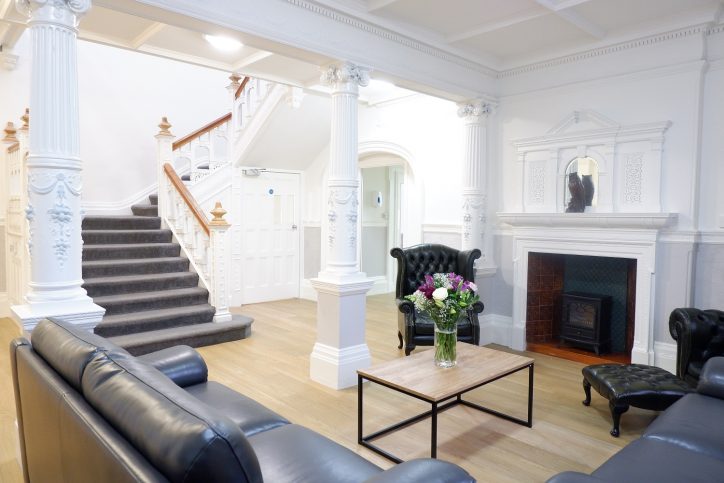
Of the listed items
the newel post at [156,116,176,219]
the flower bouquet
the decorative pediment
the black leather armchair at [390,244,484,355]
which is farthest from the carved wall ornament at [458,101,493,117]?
the newel post at [156,116,176,219]

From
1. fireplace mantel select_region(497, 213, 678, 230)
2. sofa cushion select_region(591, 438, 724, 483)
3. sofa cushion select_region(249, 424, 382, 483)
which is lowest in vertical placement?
sofa cushion select_region(591, 438, 724, 483)

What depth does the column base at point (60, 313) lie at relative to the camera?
2.54 metres

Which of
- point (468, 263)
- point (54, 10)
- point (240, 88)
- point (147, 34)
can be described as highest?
point (240, 88)

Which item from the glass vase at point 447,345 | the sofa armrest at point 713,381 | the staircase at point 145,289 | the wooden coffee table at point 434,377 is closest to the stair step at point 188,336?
the staircase at point 145,289

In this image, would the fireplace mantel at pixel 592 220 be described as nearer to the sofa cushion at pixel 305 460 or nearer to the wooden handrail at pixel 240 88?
the sofa cushion at pixel 305 460

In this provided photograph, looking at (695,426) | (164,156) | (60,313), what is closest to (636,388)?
(695,426)

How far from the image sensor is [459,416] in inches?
136

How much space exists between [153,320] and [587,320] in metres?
4.43

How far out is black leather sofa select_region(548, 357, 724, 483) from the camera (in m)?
1.81

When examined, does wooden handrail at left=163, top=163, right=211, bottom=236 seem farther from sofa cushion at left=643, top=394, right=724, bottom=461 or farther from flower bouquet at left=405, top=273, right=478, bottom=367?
sofa cushion at left=643, top=394, right=724, bottom=461

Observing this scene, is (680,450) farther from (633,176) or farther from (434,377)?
(633,176)

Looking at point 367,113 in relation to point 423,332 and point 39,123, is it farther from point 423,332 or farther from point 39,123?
point 39,123

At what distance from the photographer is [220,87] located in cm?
839

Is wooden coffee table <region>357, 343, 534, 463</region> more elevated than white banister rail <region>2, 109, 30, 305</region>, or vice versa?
white banister rail <region>2, 109, 30, 305</region>
